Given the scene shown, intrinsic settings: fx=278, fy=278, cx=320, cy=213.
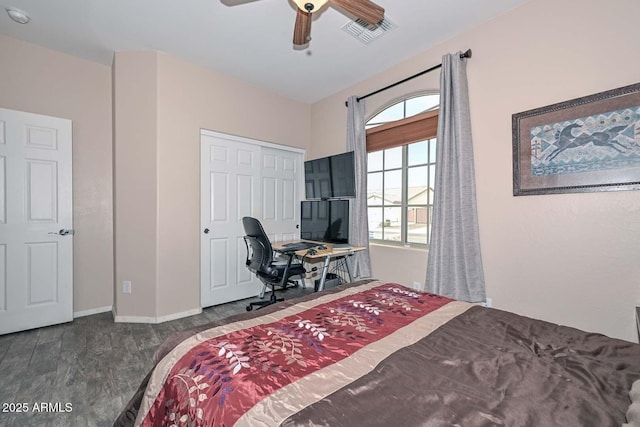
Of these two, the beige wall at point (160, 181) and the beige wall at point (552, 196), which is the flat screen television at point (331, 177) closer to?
the beige wall at point (552, 196)

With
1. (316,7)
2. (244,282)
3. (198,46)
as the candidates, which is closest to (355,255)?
(244,282)

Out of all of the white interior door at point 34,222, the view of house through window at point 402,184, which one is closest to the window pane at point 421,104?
the view of house through window at point 402,184

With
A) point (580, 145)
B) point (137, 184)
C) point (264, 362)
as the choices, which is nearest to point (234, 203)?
point (137, 184)

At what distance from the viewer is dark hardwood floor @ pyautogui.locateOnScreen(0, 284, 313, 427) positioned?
1590 millimetres

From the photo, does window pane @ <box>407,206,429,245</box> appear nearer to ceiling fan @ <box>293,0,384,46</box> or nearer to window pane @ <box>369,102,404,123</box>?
window pane @ <box>369,102,404,123</box>

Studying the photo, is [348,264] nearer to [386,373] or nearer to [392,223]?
[392,223]

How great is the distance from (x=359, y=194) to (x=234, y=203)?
1588 millimetres

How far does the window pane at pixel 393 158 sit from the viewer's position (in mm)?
3295

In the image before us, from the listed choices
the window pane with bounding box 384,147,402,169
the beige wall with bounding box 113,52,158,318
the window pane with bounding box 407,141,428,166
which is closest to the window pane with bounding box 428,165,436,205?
the window pane with bounding box 407,141,428,166

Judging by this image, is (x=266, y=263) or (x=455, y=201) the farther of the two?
(x=266, y=263)

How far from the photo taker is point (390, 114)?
11.0 ft

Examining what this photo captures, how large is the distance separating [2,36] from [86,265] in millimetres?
2316

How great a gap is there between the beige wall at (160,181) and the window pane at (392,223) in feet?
7.38

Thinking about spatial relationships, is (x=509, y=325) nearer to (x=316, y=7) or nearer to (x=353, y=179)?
(x=316, y=7)
